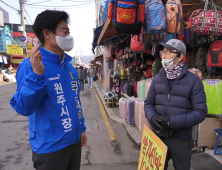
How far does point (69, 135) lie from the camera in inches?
59.9

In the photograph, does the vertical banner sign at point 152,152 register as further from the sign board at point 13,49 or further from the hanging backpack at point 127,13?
the sign board at point 13,49

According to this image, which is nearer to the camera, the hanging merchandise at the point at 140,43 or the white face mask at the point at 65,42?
the white face mask at the point at 65,42

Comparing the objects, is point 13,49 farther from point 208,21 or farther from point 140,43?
point 208,21

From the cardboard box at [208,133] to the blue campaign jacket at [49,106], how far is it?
280 centimetres

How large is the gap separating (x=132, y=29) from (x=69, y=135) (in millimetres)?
2644

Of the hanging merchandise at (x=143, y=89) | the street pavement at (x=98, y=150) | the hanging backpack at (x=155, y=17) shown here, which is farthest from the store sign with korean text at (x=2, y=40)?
the hanging backpack at (x=155, y=17)

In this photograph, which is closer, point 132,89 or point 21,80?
point 21,80

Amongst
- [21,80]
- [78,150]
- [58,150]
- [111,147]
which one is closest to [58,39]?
[21,80]

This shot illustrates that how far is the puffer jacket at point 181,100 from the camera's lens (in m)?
1.72

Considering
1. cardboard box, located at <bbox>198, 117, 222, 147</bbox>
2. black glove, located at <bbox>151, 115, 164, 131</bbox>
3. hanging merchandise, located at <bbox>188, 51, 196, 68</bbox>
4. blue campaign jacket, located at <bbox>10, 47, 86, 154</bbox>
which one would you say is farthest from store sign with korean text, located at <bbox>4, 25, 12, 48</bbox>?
black glove, located at <bbox>151, 115, 164, 131</bbox>

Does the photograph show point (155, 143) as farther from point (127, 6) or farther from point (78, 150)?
point (127, 6)

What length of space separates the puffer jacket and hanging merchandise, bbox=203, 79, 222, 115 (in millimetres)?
1506

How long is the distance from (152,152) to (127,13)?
2.56 meters

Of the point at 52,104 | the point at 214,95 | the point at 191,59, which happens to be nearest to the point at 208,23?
the point at 214,95
